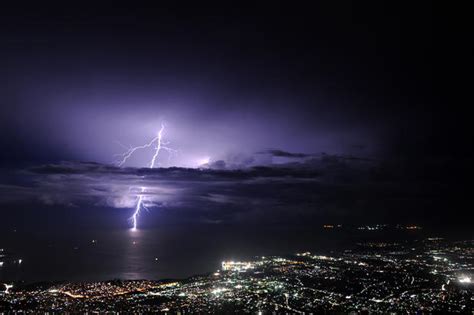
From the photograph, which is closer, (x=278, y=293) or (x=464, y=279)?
(x=278, y=293)

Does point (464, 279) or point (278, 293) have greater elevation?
point (278, 293)

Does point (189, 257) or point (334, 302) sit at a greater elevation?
point (334, 302)

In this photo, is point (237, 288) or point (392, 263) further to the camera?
point (392, 263)

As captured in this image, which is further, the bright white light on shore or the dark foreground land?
the bright white light on shore

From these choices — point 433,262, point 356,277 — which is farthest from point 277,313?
point 433,262

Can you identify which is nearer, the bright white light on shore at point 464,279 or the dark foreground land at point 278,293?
the dark foreground land at point 278,293

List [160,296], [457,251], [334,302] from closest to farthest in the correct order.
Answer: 1. [334,302]
2. [160,296]
3. [457,251]

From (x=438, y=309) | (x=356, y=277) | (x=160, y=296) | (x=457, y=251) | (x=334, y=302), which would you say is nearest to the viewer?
(x=438, y=309)

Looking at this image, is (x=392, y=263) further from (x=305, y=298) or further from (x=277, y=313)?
(x=277, y=313)
